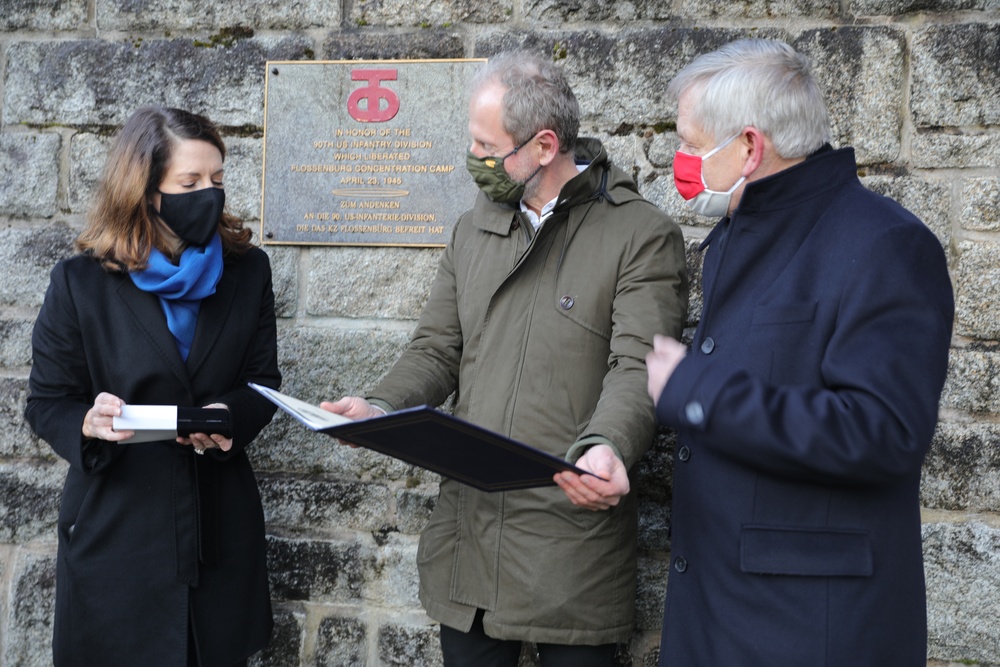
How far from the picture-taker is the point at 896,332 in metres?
1.77

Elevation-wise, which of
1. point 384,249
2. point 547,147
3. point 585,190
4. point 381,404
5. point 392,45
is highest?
point 392,45

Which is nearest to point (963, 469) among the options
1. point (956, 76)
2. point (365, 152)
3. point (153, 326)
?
point (956, 76)

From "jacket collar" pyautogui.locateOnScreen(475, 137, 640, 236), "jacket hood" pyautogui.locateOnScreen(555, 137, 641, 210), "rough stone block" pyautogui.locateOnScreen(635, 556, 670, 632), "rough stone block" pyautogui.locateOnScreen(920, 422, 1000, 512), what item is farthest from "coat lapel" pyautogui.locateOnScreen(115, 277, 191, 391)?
"rough stone block" pyautogui.locateOnScreen(920, 422, 1000, 512)

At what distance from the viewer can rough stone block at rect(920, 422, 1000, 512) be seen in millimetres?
3152

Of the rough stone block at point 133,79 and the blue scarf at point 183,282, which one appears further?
the rough stone block at point 133,79

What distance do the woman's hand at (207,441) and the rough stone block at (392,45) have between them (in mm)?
1479

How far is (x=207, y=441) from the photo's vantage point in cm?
268

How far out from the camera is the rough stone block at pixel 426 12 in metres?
3.54

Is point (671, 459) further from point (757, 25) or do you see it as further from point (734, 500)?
point (757, 25)

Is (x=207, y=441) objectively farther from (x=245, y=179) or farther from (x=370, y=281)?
(x=245, y=179)

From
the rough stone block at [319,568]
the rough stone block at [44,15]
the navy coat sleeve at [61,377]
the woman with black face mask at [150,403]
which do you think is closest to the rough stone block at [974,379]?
the rough stone block at [319,568]

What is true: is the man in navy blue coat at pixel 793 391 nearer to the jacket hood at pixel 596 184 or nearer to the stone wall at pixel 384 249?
the jacket hood at pixel 596 184

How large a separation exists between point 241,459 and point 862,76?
7.66 feet

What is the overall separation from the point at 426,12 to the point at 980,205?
2.01 m
